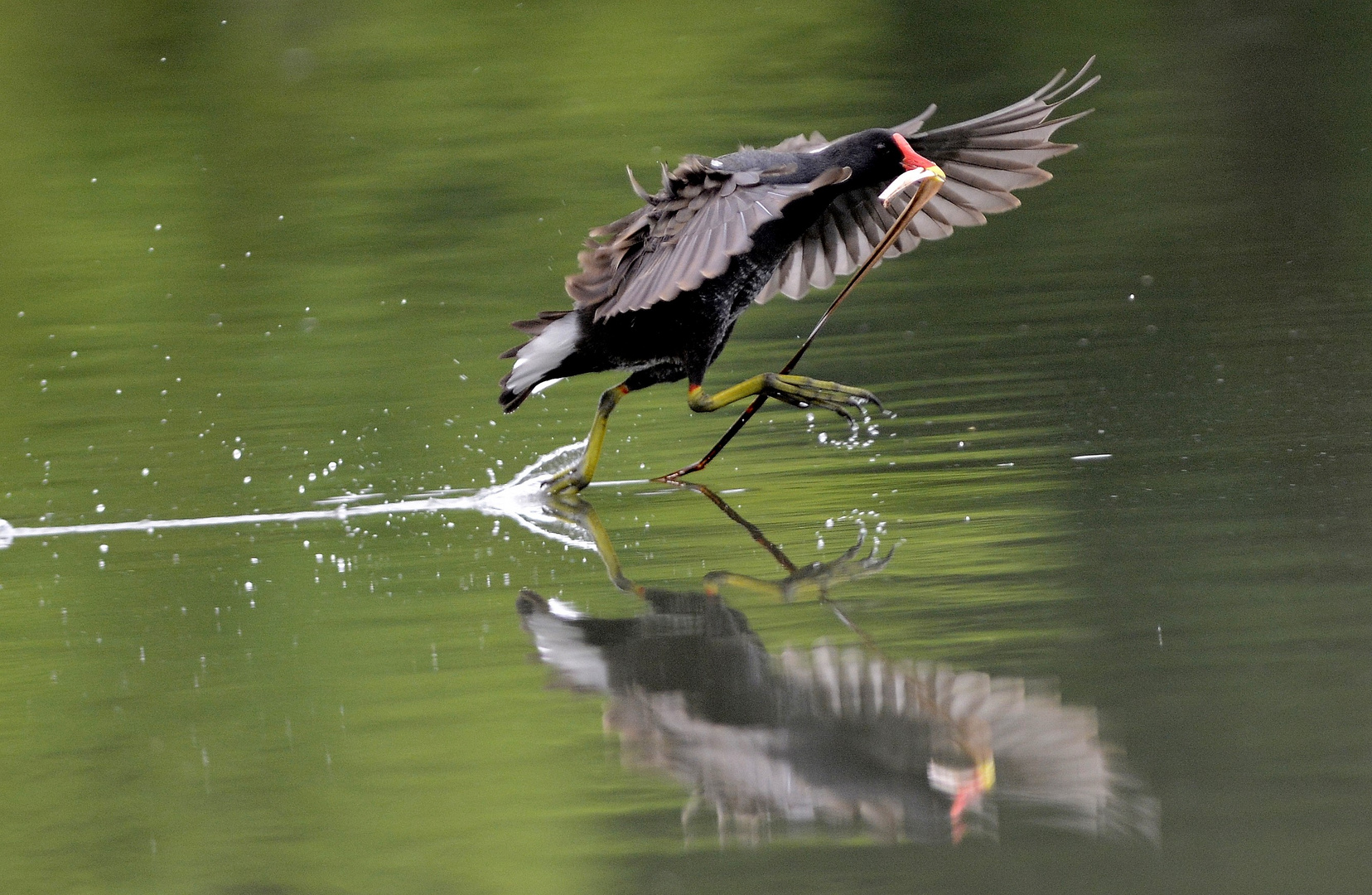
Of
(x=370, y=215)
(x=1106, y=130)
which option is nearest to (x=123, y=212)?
(x=370, y=215)

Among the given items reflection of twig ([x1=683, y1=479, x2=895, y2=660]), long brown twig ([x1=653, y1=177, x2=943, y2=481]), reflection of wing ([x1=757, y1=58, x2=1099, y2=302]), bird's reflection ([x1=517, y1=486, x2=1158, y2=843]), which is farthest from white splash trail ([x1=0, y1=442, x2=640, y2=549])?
bird's reflection ([x1=517, y1=486, x2=1158, y2=843])

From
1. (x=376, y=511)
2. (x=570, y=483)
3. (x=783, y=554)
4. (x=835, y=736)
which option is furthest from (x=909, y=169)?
(x=835, y=736)

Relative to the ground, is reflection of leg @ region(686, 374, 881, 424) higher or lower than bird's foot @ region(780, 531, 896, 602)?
lower

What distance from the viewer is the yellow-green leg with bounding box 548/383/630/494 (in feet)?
21.3

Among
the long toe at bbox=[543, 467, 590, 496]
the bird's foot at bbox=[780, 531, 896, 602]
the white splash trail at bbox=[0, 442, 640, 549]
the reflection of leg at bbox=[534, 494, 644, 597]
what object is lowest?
the white splash trail at bbox=[0, 442, 640, 549]

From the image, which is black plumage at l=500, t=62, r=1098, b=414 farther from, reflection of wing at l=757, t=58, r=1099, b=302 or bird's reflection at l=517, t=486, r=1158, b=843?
bird's reflection at l=517, t=486, r=1158, b=843

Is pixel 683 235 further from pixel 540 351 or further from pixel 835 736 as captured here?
pixel 835 736

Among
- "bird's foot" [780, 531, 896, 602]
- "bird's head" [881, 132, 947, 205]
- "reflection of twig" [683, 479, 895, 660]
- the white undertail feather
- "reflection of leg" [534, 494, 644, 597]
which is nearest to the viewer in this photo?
"reflection of twig" [683, 479, 895, 660]

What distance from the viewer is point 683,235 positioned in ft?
18.5

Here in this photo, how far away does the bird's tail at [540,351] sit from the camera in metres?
6.36

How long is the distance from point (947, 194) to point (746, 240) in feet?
5.70

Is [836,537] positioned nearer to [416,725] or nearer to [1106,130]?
[416,725]

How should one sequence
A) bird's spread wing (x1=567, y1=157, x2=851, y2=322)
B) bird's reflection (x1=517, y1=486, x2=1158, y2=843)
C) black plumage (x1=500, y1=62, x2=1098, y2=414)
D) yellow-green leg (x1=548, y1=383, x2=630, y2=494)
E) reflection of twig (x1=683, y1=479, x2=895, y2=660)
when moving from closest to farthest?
bird's reflection (x1=517, y1=486, x2=1158, y2=843) → reflection of twig (x1=683, y1=479, x2=895, y2=660) → bird's spread wing (x1=567, y1=157, x2=851, y2=322) → black plumage (x1=500, y1=62, x2=1098, y2=414) → yellow-green leg (x1=548, y1=383, x2=630, y2=494)

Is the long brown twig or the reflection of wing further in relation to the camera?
the reflection of wing
